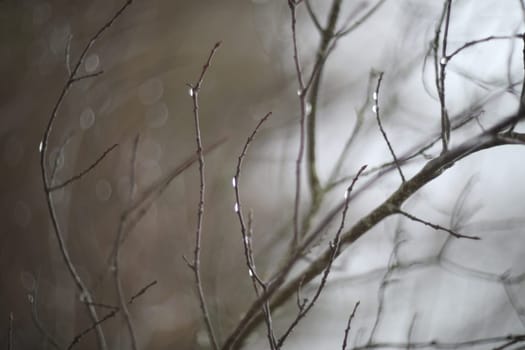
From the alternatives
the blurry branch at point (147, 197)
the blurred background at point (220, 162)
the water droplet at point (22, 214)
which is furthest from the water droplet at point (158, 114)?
the blurry branch at point (147, 197)

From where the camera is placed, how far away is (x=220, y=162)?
113 inches

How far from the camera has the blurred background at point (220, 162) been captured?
78.7 inches

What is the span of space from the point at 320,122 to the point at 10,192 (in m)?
1.62

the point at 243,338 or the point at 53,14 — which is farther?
the point at 53,14

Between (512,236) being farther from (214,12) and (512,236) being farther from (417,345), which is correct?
(214,12)

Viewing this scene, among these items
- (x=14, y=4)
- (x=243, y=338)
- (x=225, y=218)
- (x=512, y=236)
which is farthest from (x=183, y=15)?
(x=243, y=338)

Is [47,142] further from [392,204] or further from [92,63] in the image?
[92,63]

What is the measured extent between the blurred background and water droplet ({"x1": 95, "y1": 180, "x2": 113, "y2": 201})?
18 mm

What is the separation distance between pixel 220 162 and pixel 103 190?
661 millimetres

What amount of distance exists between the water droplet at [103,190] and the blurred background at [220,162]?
18 millimetres

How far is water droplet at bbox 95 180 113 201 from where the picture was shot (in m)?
2.50

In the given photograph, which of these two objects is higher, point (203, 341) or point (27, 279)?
point (27, 279)

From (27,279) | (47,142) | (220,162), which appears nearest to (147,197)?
(47,142)

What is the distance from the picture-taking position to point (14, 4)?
2.56 m
